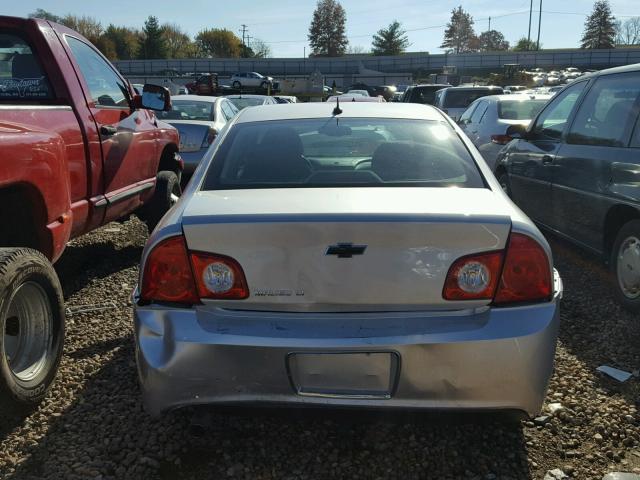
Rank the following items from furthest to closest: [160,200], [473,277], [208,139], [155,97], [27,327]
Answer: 1. [208,139]
2. [160,200]
3. [155,97]
4. [27,327]
5. [473,277]

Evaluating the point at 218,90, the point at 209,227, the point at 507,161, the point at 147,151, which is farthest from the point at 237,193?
the point at 218,90

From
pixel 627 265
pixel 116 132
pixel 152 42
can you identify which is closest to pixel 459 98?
pixel 627 265

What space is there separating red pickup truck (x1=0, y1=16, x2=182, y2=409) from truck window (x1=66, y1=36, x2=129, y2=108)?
13mm

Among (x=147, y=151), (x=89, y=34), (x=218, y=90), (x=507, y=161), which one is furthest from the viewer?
(x=89, y=34)

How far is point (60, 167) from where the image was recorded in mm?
3363

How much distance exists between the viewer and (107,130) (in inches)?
169

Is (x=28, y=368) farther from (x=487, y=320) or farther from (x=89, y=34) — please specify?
(x=89, y=34)

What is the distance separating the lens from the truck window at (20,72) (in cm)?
391

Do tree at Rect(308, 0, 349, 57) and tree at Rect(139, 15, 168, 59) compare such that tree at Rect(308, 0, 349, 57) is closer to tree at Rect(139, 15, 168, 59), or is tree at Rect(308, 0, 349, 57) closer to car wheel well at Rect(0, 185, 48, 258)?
tree at Rect(139, 15, 168, 59)

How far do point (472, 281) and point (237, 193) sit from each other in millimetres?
1105

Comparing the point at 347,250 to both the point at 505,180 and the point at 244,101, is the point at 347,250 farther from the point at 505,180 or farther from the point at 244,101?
the point at 244,101

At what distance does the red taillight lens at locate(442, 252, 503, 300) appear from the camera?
2.27 metres

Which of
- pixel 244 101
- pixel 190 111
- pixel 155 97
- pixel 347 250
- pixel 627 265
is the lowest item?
pixel 627 265

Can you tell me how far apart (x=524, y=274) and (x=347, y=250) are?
2.36ft
